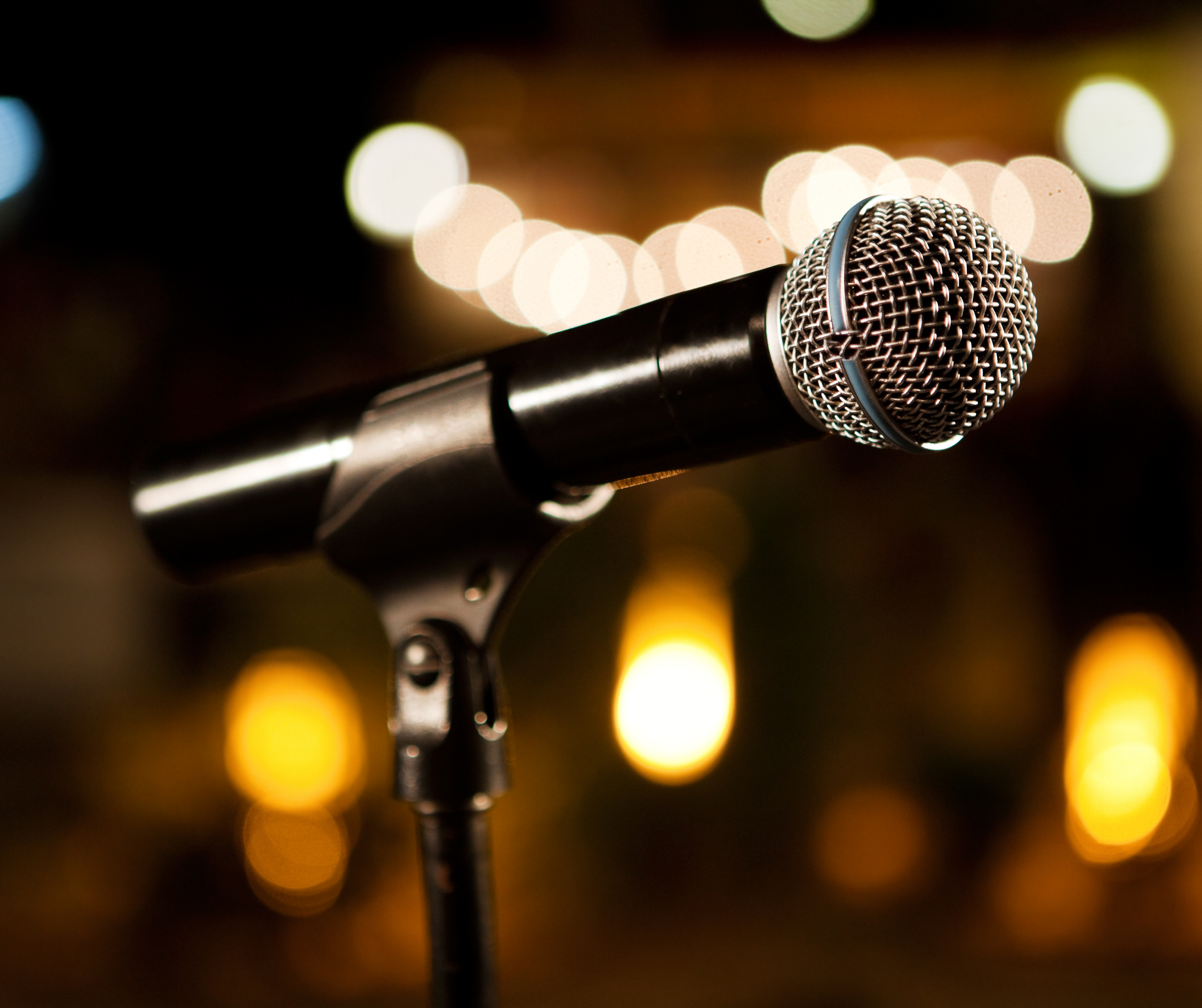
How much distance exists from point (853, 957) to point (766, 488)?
166 cm

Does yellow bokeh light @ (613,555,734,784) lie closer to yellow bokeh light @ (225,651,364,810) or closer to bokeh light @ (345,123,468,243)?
yellow bokeh light @ (225,651,364,810)

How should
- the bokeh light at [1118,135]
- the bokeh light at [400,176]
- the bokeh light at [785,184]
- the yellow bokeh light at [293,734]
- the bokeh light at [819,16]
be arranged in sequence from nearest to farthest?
the yellow bokeh light at [293,734] → the bokeh light at [819,16] → the bokeh light at [400,176] → the bokeh light at [1118,135] → the bokeh light at [785,184]

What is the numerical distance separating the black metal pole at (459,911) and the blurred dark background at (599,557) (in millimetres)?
2645

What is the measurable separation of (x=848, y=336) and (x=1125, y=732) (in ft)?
11.8

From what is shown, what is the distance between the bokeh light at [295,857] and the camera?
3279 mm

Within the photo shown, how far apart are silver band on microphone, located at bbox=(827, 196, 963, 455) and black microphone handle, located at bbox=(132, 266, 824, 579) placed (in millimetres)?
41

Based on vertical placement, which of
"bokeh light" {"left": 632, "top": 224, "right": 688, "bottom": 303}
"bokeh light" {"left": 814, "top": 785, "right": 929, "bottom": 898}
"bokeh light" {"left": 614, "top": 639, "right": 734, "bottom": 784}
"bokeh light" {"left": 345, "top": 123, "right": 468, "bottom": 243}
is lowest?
"bokeh light" {"left": 814, "top": 785, "right": 929, "bottom": 898}

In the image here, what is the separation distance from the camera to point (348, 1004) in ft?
9.95

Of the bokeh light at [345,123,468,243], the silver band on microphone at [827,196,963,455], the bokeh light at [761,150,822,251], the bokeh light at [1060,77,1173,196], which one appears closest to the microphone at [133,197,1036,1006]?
the silver band on microphone at [827,196,963,455]

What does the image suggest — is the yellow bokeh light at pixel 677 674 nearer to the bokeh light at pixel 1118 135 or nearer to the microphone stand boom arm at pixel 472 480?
the bokeh light at pixel 1118 135

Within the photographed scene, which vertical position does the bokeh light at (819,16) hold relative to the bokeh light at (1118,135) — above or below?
above

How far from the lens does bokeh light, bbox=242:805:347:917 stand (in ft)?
10.8

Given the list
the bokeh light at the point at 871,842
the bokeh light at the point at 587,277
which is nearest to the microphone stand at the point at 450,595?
the bokeh light at the point at 871,842

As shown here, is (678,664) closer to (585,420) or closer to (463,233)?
(463,233)
